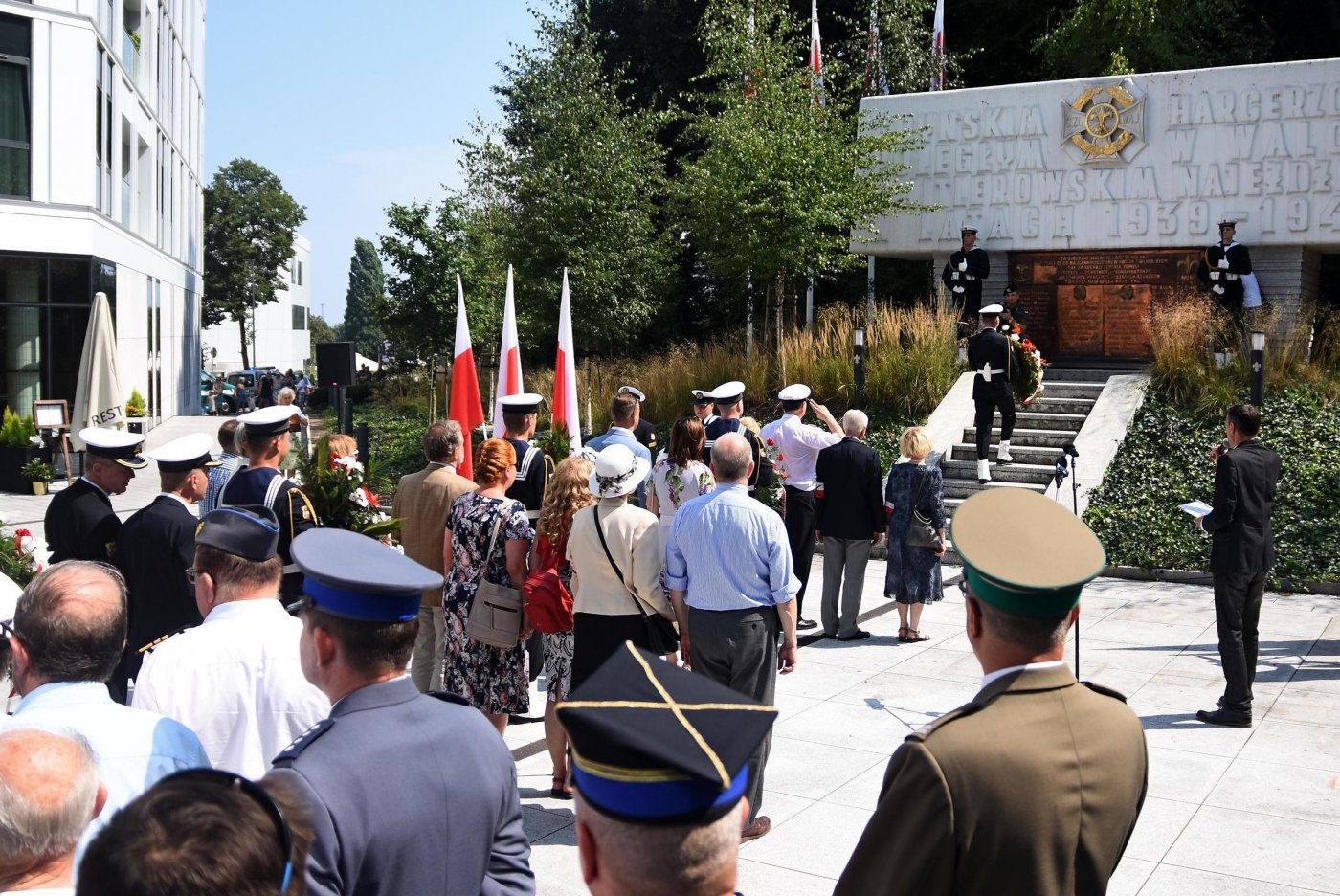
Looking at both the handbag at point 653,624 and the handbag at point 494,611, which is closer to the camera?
the handbag at point 653,624

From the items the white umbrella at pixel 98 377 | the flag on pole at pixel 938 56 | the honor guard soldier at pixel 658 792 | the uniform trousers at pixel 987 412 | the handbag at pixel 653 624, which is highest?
the flag on pole at pixel 938 56

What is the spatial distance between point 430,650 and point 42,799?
556 cm

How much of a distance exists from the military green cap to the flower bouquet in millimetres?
14581

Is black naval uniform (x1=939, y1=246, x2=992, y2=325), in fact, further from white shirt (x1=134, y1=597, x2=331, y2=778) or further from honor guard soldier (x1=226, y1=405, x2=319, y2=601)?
white shirt (x1=134, y1=597, x2=331, y2=778)

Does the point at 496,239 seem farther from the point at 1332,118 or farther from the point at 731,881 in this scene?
the point at 731,881

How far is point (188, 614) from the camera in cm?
611

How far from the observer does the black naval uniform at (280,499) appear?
21.4 ft

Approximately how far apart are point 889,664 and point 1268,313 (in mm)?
12153

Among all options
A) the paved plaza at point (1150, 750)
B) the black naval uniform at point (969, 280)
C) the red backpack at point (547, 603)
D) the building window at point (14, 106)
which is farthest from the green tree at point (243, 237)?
the red backpack at point (547, 603)

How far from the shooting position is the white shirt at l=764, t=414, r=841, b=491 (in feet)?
34.5

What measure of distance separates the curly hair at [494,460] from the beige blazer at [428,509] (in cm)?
94

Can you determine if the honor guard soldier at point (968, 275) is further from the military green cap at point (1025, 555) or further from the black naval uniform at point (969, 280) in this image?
the military green cap at point (1025, 555)

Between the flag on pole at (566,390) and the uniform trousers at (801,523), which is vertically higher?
the flag on pole at (566,390)

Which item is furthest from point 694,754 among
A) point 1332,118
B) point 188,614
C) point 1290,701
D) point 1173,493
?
point 1332,118
